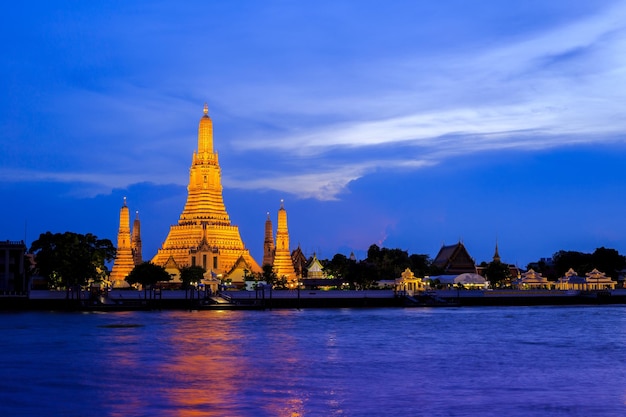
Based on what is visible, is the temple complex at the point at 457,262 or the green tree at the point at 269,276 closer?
the green tree at the point at 269,276

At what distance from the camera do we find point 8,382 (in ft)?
124

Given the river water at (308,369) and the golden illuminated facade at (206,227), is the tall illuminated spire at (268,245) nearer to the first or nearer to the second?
the golden illuminated facade at (206,227)

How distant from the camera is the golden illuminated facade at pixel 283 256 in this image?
128625 mm

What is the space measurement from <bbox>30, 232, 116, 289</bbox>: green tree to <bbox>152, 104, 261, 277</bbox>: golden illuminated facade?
26475 mm

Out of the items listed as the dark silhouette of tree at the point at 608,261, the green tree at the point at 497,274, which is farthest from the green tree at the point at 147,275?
the dark silhouette of tree at the point at 608,261

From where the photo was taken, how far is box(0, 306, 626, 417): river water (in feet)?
105

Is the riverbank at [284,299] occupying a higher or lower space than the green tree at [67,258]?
lower

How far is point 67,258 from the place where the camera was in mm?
98125

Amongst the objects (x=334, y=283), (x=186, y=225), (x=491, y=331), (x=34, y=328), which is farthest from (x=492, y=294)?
(x=34, y=328)

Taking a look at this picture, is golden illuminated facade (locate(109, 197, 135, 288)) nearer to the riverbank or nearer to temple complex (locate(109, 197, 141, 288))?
temple complex (locate(109, 197, 141, 288))

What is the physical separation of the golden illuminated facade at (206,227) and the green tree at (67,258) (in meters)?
26.5

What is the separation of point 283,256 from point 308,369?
8702 cm

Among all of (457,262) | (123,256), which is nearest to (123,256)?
(123,256)

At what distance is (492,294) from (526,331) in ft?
166
